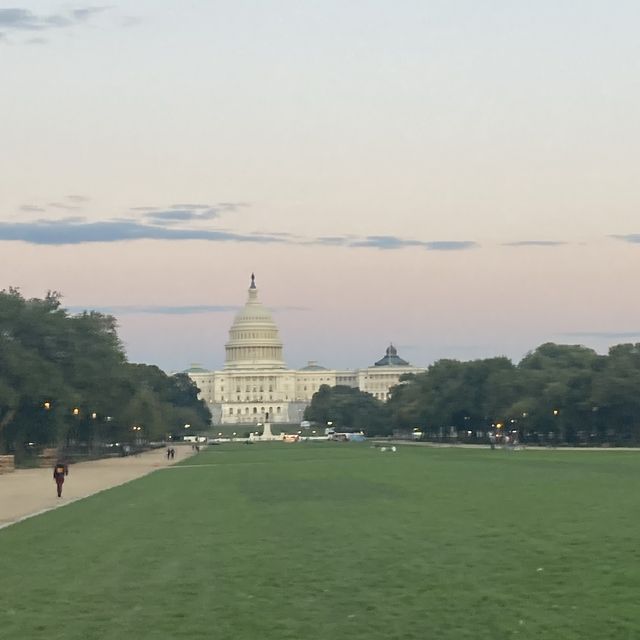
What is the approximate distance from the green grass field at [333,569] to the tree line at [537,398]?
280 feet

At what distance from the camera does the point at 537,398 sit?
135 m

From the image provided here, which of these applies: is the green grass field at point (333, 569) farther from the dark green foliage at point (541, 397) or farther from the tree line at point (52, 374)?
the dark green foliage at point (541, 397)

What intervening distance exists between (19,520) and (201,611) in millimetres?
19397

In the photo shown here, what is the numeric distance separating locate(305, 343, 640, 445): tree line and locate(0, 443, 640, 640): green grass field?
85.3 meters

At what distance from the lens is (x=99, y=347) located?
102688mm

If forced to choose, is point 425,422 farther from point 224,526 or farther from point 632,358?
point 224,526

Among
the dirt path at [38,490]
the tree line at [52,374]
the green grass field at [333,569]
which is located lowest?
the green grass field at [333,569]

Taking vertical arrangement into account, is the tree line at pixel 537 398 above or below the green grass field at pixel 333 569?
above

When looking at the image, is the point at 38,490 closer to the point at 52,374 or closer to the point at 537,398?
the point at 52,374

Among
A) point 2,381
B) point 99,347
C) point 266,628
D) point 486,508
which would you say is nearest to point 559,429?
point 99,347

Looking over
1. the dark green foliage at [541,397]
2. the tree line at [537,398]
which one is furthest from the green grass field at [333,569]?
the tree line at [537,398]

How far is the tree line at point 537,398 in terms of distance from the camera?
123 meters

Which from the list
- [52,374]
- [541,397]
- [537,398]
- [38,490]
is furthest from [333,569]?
[537,398]

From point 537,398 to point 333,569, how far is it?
385ft
